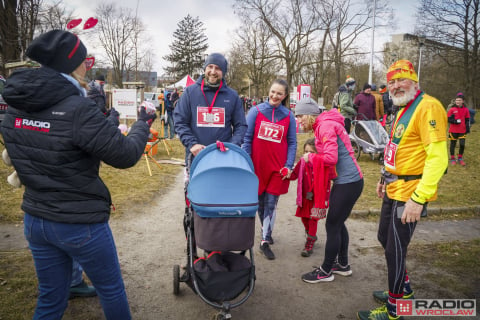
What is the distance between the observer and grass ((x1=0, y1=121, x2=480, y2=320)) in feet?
10.00

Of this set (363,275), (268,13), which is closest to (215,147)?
(363,275)

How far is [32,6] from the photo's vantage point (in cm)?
1483

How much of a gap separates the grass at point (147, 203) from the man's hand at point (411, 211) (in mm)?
1707

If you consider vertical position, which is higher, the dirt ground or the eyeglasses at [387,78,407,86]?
the eyeglasses at [387,78,407,86]

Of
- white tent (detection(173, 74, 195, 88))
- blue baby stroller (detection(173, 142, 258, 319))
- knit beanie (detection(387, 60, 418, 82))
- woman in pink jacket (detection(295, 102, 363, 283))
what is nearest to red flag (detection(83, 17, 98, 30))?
blue baby stroller (detection(173, 142, 258, 319))

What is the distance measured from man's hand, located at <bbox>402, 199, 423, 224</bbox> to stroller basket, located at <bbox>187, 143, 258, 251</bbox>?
44.2 inches

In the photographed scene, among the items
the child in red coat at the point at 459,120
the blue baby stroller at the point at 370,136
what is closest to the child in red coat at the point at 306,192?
the blue baby stroller at the point at 370,136

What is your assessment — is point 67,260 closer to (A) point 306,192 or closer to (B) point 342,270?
(A) point 306,192

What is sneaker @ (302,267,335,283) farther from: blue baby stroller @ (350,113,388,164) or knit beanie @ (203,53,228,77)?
blue baby stroller @ (350,113,388,164)

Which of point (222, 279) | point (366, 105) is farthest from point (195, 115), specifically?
point (366, 105)

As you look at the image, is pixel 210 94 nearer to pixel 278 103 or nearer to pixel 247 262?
pixel 278 103

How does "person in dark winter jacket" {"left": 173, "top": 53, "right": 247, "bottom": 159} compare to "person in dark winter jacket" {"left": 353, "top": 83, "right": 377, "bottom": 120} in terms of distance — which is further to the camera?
"person in dark winter jacket" {"left": 353, "top": 83, "right": 377, "bottom": 120}

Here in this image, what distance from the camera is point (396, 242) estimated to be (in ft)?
8.64

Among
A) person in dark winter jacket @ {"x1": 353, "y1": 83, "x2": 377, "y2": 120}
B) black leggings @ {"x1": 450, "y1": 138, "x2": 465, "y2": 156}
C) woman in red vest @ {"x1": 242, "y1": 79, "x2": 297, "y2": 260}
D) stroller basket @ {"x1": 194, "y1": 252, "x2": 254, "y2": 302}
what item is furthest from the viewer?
person in dark winter jacket @ {"x1": 353, "y1": 83, "x2": 377, "y2": 120}
